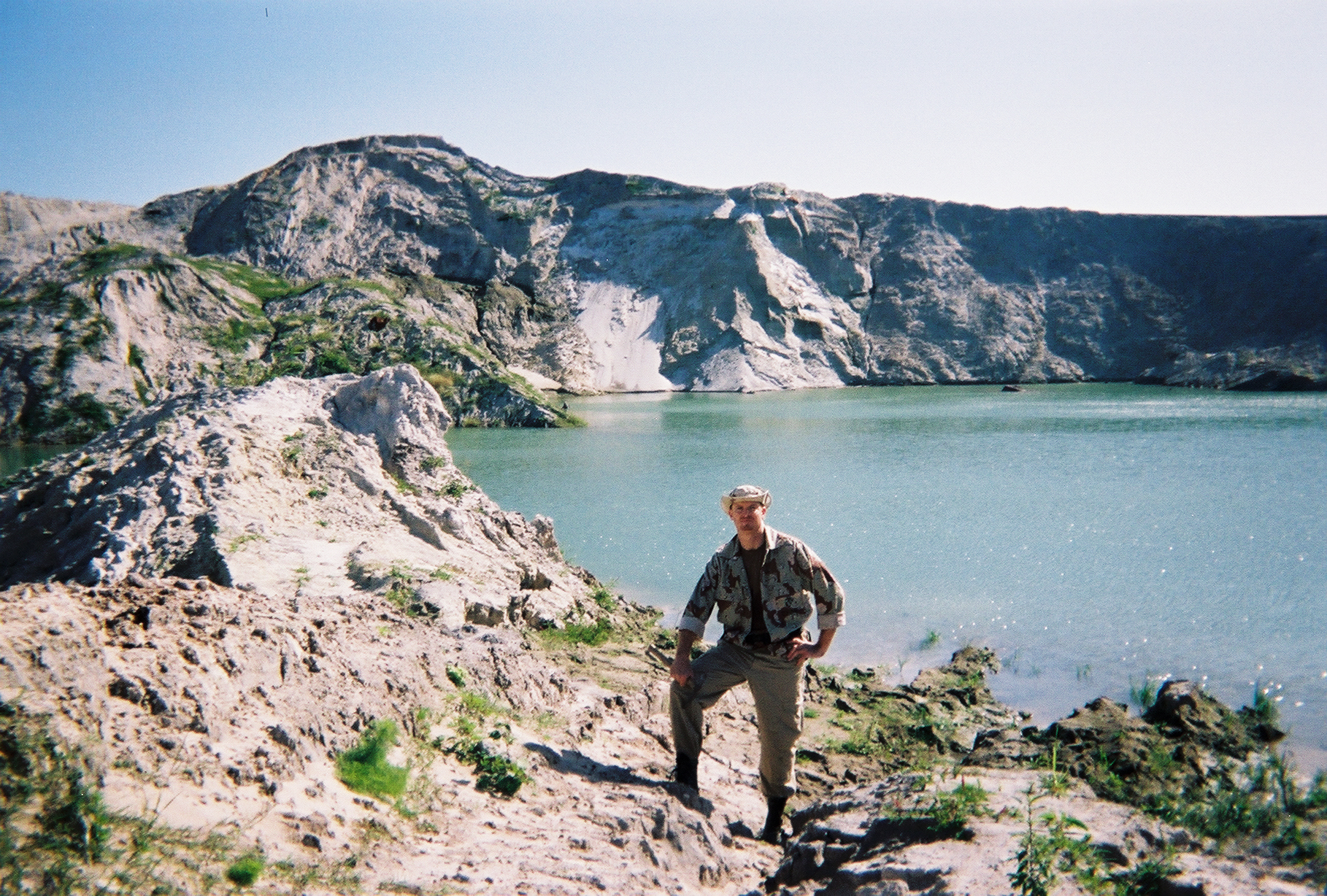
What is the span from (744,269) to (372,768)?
87269 mm

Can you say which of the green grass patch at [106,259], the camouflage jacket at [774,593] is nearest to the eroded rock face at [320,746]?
the camouflage jacket at [774,593]

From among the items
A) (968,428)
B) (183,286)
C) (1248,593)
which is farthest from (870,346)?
(1248,593)

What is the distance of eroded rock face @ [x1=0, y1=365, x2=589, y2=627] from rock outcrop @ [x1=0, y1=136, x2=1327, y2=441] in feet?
196

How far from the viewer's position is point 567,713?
743cm

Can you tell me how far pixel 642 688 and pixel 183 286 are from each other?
5264cm

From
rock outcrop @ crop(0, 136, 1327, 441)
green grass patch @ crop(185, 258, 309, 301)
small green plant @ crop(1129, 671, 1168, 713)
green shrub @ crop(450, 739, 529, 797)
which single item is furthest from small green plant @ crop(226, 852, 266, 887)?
rock outcrop @ crop(0, 136, 1327, 441)

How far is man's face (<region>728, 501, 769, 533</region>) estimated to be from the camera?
5.92 meters

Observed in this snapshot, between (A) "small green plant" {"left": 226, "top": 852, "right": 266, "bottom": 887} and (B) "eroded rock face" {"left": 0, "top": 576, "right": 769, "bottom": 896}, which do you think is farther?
(B) "eroded rock face" {"left": 0, "top": 576, "right": 769, "bottom": 896}

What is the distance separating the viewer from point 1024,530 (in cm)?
1966

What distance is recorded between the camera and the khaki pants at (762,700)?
6180 millimetres

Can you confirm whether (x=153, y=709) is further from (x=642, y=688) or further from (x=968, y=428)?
(x=968, y=428)

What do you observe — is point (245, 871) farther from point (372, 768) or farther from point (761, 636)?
point (761, 636)

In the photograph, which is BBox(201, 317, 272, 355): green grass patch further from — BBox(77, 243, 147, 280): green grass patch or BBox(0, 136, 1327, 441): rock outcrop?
BBox(0, 136, 1327, 441): rock outcrop

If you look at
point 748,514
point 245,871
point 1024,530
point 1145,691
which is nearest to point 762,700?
point 748,514
